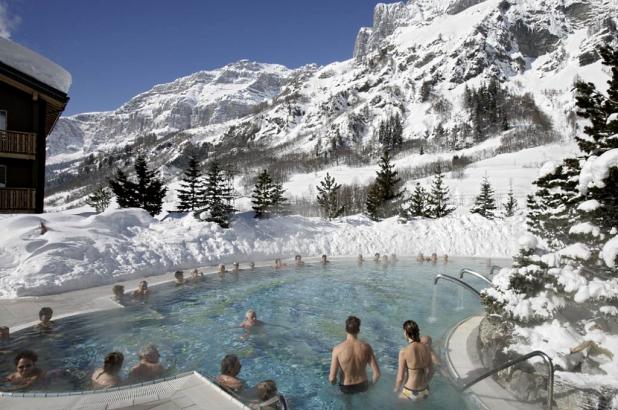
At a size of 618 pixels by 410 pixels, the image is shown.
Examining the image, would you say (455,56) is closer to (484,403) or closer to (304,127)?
(304,127)

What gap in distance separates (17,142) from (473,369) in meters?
20.7

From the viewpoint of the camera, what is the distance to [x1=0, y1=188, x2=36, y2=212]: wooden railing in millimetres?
16359

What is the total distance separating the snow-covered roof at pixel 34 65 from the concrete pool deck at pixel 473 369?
70.5 ft

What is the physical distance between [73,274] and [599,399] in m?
13.5

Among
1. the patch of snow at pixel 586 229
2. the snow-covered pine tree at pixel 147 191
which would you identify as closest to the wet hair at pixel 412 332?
the patch of snow at pixel 586 229

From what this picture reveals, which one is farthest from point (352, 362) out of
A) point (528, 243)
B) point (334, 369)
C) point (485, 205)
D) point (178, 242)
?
point (485, 205)

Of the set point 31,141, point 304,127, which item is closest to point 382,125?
point 304,127

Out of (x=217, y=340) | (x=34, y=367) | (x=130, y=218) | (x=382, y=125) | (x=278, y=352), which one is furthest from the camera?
(x=382, y=125)

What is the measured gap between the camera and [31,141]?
57.3 ft

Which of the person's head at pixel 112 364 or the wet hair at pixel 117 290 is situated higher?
the wet hair at pixel 117 290

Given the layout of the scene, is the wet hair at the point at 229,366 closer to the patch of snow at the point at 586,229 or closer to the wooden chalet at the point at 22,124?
the patch of snow at the point at 586,229

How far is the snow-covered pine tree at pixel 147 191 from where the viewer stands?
32.8m

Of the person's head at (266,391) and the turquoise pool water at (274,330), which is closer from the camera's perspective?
the person's head at (266,391)

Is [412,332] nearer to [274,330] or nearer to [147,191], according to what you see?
[274,330]
